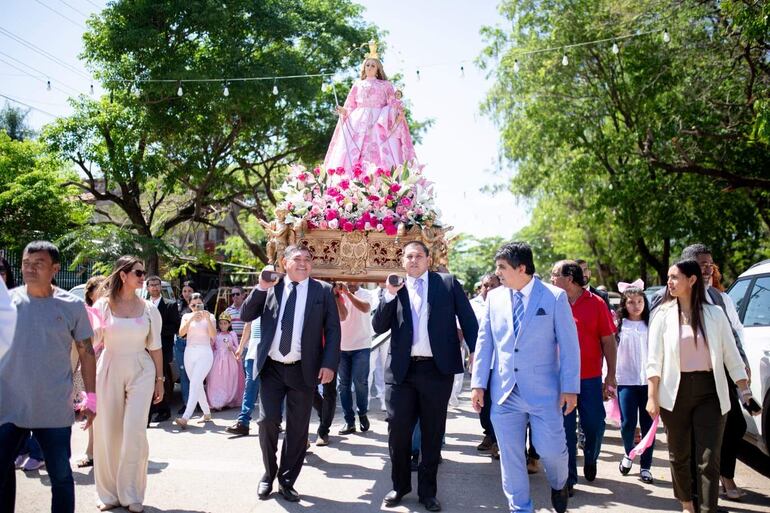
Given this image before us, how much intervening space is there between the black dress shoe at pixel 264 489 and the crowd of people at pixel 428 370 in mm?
29

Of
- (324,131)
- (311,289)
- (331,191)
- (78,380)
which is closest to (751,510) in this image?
(311,289)

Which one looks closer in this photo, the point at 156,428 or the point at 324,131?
the point at 156,428

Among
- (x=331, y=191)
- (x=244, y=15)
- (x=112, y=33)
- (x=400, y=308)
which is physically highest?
(x=244, y=15)

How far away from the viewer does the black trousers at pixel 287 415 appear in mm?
6199

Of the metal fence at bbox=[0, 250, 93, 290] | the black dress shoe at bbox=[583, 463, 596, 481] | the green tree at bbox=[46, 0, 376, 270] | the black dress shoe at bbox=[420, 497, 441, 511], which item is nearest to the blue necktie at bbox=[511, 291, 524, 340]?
the black dress shoe at bbox=[420, 497, 441, 511]

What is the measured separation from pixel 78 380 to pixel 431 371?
4.29 metres

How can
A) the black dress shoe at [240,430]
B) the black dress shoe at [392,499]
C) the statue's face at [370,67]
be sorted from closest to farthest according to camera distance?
the black dress shoe at [392,499] < the statue's face at [370,67] < the black dress shoe at [240,430]

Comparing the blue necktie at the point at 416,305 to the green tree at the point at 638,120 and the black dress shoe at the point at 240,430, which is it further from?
the green tree at the point at 638,120

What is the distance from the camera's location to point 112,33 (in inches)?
761

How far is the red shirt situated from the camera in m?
6.68

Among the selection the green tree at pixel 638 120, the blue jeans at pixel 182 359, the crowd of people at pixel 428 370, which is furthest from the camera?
the green tree at pixel 638 120

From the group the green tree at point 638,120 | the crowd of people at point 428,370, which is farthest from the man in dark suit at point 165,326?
the green tree at point 638,120

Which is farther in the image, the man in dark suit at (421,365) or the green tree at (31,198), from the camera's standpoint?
the green tree at (31,198)

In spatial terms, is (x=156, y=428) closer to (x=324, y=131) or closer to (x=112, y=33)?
(x=112, y=33)
